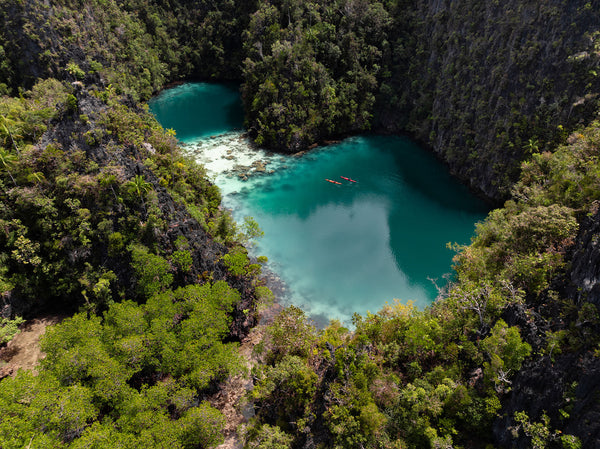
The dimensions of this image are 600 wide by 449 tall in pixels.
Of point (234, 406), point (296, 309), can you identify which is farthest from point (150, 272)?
point (234, 406)

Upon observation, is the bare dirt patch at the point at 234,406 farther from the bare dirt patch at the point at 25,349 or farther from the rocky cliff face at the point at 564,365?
the rocky cliff face at the point at 564,365

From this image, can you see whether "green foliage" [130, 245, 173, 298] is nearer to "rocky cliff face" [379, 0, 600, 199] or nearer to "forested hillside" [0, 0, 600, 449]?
"forested hillside" [0, 0, 600, 449]

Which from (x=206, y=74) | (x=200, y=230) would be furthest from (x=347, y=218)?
(x=206, y=74)

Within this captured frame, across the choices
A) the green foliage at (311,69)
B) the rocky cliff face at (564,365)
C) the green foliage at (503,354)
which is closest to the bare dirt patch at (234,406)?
the green foliage at (503,354)

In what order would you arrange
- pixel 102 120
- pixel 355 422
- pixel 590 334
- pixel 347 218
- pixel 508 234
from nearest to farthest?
pixel 590 334 < pixel 355 422 < pixel 508 234 < pixel 102 120 < pixel 347 218

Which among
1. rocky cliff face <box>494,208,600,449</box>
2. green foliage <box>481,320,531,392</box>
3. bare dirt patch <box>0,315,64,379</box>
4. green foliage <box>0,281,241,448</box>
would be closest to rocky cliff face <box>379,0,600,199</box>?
rocky cliff face <box>494,208,600,449</box>

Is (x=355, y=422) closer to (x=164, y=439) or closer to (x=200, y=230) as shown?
(x=164, y=439)
